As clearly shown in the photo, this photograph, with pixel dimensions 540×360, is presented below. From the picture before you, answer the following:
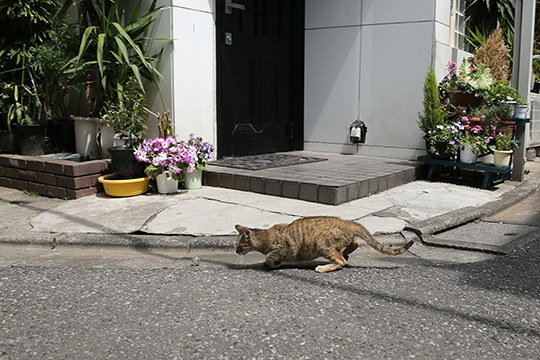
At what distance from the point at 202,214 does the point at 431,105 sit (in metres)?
3.22

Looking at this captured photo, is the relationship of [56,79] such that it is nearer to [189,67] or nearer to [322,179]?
[189,67]

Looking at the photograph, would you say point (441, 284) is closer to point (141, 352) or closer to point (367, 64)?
point (141, 352)

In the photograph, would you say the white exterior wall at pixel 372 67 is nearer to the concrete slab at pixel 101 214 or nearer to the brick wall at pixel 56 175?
the concrete slab at pixel 101 214

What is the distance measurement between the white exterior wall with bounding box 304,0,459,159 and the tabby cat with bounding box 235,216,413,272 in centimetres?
388

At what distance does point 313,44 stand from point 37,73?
3741 mm

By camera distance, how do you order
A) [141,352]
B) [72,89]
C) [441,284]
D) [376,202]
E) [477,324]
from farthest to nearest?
[72,89]
[376,202]
[441,284]
[477,324]
[141,352]

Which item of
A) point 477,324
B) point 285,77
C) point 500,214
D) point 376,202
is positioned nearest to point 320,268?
point 477,324

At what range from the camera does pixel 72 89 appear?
21.6ft

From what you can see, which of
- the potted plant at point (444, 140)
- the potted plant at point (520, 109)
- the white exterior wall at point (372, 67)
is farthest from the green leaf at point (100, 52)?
the potted plant at point (520, 109)

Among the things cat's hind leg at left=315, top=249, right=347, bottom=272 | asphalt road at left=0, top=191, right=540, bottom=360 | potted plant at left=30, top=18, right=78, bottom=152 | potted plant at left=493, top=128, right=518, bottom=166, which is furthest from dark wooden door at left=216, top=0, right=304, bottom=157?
cat's hind leg at left=315, top=249, right=347, bottom=272

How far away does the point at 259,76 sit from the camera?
23.9 feet

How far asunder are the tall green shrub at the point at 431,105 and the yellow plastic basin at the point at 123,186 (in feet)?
10.9

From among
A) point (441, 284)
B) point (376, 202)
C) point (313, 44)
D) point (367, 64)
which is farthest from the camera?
point (313, 44)

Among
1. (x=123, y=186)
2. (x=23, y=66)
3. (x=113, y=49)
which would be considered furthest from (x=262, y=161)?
(x=23, y=66)
